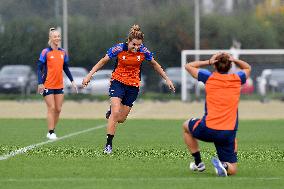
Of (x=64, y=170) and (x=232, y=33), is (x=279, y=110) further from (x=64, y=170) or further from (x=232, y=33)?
(x=64, y=170)

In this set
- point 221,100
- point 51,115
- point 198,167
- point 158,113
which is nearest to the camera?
point 221,100

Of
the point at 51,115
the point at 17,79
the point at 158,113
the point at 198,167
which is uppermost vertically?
the point at 198,167

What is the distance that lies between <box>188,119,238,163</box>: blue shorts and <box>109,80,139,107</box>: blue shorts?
4.14 meters

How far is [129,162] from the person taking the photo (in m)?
13.9

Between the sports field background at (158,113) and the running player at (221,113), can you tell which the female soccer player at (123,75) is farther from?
the sports field background at (158,113)

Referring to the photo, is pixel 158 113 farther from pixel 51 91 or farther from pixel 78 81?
pixel 78 81

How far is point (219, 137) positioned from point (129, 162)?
85.2 inches

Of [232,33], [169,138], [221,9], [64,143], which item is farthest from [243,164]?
[221,9]

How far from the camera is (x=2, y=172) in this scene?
12586mm

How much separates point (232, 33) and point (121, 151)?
1578 inches

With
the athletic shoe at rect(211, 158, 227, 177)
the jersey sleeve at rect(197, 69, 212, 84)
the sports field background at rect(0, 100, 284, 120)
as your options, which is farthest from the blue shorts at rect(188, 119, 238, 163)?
the sports field background at rect(0, 100, 284, 120)

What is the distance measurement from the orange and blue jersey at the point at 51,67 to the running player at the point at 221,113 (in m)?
7.98

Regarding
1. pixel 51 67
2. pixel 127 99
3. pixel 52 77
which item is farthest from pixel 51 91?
pixel 127 99

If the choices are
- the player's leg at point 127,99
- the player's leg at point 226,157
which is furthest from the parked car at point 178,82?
the player's leg at point 226,157
